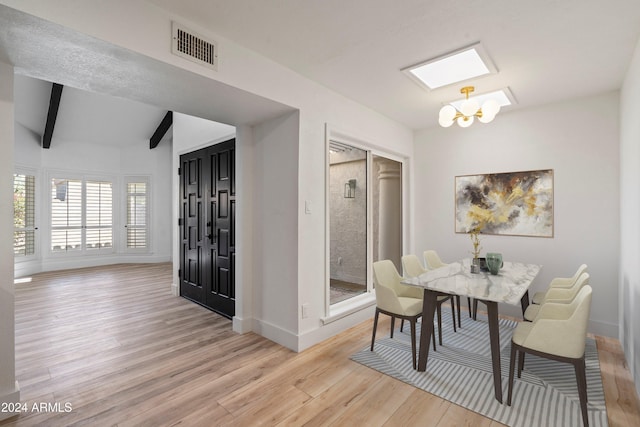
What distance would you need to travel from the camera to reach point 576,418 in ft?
6.28

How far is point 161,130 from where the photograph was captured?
7.56 m

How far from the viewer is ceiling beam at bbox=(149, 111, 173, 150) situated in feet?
23.3

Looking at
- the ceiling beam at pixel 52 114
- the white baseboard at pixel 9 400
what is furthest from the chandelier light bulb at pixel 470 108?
the ceiling beam at pixel 52 114

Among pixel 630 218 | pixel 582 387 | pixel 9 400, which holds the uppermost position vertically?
pixel 630 218

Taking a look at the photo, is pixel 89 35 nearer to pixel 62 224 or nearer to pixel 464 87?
pixel 464 87

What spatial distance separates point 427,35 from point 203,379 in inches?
126

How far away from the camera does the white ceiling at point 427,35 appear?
193cm

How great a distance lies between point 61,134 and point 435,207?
8199 millimetres

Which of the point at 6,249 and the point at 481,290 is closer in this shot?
the point at 6,249

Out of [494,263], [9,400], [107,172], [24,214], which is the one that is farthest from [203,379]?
[107,172]

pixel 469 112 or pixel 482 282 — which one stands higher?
pixel 469 112

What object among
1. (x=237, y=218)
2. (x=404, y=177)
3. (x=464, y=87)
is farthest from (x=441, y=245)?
(x=237, y=218)

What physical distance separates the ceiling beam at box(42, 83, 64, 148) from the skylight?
237 inches

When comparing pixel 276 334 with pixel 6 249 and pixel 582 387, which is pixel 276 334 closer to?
pixel 6 249
